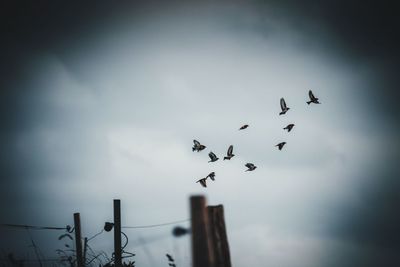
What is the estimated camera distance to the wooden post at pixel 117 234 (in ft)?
36.5

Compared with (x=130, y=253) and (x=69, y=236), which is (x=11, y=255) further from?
(x=130, y=253)

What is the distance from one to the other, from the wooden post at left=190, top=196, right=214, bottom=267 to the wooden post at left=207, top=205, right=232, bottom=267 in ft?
0.71

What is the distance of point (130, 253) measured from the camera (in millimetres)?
11492

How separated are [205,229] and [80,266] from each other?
886 centimetres

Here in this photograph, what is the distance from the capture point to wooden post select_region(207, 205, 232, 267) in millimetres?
5297

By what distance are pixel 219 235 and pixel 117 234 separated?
6704mm

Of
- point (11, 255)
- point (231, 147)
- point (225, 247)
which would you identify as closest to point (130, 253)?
point (11, 255)

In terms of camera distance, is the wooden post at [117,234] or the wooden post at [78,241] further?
the wooden post at [78,241]

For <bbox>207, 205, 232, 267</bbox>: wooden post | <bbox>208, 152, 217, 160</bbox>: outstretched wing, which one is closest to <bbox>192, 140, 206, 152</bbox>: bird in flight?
<bbox>208, 152, 217, 160</bbox>: outstretched wing

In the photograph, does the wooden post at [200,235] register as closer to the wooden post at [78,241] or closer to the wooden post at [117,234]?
the wooden post at [117,234]

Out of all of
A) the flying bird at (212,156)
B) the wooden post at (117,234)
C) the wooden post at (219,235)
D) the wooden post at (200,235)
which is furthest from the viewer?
the flying bird at (212,156)

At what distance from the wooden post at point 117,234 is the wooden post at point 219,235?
6.61 m

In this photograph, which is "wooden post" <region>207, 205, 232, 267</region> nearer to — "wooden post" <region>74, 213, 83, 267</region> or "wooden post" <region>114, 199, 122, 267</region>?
"wooden post" <region>114, 199, 122, 267</region>

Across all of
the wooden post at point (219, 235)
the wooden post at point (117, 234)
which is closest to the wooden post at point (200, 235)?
the wooden post at point (219, 235)
